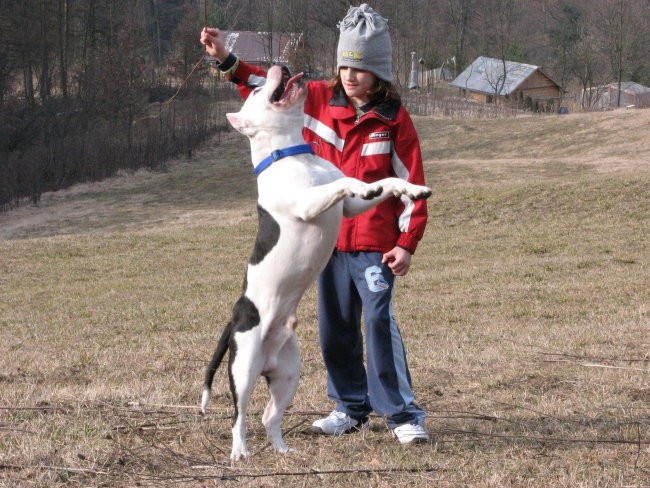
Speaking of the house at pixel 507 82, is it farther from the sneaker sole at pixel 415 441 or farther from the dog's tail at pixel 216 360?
the dog's tail at pixel 216 360

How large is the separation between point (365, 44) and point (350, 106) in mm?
349

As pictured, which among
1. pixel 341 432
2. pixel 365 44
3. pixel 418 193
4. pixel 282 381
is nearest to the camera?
pixel 418 193

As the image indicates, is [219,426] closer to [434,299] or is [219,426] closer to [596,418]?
[596,418]

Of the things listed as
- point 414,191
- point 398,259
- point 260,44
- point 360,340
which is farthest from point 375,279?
point 260,44

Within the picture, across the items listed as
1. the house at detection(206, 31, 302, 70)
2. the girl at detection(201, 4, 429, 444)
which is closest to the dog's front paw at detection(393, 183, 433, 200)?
the girl at detection(201, 4, 429, 444)

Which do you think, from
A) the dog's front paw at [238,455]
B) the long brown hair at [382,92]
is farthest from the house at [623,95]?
the dog's front paw at [238,455]

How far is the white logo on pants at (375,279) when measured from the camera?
444cm

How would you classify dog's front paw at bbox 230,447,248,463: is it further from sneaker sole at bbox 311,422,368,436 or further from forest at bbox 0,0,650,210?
forest at bbox 0,0,650,210

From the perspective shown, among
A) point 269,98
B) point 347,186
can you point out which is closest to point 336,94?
point 269,98

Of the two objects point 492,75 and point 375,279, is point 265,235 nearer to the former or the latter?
point 375,279

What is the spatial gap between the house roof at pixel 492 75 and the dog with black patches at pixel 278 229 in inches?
2077

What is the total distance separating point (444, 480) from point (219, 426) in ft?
4.80

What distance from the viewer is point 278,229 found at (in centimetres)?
394

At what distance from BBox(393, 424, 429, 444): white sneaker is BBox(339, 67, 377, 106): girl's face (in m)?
1.69
